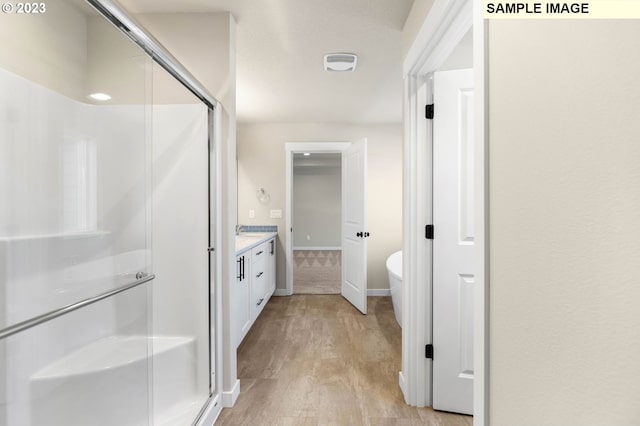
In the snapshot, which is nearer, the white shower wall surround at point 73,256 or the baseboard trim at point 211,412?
the white shower wall surround at point 73,256

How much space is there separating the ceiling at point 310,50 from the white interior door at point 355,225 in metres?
0.65

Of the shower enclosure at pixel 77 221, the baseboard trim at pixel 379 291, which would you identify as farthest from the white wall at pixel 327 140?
the shower enclosure at pixel 77 221

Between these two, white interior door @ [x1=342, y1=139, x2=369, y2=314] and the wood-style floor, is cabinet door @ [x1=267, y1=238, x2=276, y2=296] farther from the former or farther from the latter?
white interior door @ [x1=342, y1=139, x2=369, y2=314]

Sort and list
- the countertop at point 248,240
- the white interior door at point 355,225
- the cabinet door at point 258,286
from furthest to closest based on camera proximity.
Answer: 1. the white interior door at point 355,225
2. the cabinet door at point 258,286
3. the countertop at point 248,240

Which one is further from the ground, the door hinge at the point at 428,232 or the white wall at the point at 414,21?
the white wall at the point at 414,21

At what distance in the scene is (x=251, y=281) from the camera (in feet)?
10.6

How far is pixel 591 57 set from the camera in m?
0.63

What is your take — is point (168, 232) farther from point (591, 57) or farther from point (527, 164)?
point (591, 57)

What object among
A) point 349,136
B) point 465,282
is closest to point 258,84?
point 349,136

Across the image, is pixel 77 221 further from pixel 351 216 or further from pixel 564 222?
pixel 351 216

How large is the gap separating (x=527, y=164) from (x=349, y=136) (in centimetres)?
404

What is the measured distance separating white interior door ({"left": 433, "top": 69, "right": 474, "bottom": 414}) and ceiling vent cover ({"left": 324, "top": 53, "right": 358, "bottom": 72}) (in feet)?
3.18

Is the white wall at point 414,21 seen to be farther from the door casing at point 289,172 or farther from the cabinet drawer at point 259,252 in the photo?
the door casing at point 289,172

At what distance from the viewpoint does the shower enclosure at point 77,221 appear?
3.35ft
